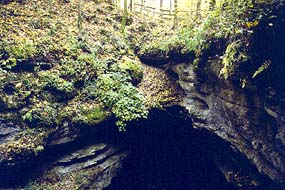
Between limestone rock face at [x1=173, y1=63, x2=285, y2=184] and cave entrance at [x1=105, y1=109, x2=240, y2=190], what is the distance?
49.7 inches

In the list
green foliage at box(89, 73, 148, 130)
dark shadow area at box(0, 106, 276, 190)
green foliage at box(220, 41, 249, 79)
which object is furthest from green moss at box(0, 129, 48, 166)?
green foliage at box(220, 41, 249, 79)

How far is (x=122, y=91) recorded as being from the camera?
9.11 m

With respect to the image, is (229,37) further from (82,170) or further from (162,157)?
(162,157)

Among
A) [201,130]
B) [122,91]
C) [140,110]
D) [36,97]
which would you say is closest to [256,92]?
[201,130]

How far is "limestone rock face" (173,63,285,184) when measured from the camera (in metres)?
6.11

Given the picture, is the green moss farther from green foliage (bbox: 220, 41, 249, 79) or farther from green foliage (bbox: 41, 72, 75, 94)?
green foliage (bbox: 220, 41, 249, 79)

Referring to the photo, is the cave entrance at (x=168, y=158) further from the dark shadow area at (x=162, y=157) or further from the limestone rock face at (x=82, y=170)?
→ the limestone rock face at (x=82, y=170)

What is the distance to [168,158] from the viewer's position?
451 inches

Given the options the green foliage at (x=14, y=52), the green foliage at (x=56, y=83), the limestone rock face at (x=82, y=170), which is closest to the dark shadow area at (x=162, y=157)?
the limestone rock face at (x=82, y=170)

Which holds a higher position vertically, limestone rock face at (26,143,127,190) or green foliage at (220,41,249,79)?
green foliage at (220,41,249,79)

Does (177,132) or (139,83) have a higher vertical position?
(139,83)

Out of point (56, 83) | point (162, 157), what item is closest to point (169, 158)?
point (162, 157)

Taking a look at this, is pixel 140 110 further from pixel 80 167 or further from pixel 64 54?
pixel 64 54

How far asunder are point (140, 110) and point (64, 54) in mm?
3473
